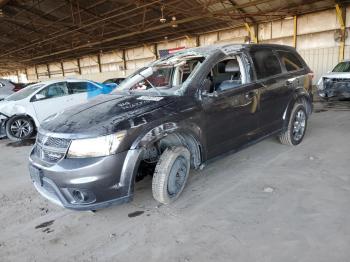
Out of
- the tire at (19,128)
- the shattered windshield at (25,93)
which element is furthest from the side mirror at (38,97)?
the tire at (19,128)

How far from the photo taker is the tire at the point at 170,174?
10.1ft

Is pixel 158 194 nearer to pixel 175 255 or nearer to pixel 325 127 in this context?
pixel 175 255

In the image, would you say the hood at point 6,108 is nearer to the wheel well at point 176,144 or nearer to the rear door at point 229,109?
the wheel well at point 176,144

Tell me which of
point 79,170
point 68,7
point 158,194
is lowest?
point 158,194

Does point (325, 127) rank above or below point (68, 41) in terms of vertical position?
below

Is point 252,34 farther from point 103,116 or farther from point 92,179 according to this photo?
point 92,179

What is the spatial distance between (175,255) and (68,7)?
1631cm

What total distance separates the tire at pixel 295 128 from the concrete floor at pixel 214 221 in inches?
23.1

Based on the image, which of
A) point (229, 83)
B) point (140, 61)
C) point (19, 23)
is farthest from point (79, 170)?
point (140, 61)

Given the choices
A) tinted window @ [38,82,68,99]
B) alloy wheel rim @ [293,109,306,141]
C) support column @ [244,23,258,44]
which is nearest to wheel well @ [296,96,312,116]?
alloy wheel rim @ [293,109,306,141]

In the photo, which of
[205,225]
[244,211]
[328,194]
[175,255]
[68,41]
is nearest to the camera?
[175,255]

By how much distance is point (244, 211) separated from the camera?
118 inches

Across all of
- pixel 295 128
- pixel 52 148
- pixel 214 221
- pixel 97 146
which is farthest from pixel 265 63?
pixel 52 148

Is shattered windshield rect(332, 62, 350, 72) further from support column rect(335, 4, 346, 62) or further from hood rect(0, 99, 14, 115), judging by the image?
hood rect(0, 99, 14, 115)
